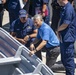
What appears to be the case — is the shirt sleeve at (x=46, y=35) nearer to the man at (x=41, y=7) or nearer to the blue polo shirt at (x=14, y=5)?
the man at (x=41, y=7)

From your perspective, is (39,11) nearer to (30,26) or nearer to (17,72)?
(30,26)

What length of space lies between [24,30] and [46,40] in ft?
2.88

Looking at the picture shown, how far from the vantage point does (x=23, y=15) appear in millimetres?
5934

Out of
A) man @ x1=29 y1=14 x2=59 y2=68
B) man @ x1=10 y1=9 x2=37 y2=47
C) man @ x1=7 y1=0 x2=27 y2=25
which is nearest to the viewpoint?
man @ x1=29 y1=14 x2=59 y2=68

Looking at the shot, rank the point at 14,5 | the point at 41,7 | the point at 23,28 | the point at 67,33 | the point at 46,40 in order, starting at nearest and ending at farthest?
the point at 46,40, the point at 67,33, the point at 23,28, the point at 41,7, the point at 14,5

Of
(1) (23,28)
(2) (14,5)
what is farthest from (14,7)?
(1) (23,28)

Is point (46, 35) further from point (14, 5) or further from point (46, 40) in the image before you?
point (14, 5)

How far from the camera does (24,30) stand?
20.0 ft

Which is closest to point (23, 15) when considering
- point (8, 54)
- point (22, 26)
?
point (22, 26)

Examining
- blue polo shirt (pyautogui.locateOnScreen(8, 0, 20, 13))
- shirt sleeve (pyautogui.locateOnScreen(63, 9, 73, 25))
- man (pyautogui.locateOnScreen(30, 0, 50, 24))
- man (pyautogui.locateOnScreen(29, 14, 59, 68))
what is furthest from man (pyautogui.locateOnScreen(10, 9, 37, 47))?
blue polo shirt (pyautogui.locateOnScreen(8, 0, 20, 13))

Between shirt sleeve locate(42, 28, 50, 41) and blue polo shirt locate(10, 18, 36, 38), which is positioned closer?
shirt sleeve locate(42, 28, 50, 41)

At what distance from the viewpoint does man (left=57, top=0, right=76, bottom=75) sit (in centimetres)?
536

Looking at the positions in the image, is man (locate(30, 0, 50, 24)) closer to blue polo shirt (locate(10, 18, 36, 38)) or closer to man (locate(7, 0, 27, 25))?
man (locate(7, 0, 27, 25))

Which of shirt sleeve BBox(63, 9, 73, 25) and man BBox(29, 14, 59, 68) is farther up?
shirt sleeve BBox(63, 9, 73, 25)
